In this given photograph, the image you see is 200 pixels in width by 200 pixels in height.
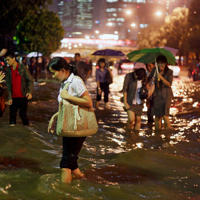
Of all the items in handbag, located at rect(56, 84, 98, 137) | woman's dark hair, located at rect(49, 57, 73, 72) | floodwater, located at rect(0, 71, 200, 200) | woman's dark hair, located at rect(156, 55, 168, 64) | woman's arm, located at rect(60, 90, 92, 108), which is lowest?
floodwater, located at rect(0, 71, 200, 200)

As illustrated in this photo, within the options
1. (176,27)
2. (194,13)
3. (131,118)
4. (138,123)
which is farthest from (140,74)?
(176,27)

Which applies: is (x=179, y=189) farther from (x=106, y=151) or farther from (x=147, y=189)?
→ (x=106, y=151)

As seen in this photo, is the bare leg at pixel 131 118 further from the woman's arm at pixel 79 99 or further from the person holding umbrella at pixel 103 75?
the person holding umbrella at pixel 103 75

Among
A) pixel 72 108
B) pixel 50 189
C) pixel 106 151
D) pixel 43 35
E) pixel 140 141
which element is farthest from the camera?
pixel 43 35

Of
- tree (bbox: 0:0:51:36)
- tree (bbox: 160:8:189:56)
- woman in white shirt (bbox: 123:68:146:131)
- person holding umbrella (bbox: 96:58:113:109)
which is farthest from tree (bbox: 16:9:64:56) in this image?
woman in white shirt (bbox: 123:68:146:131)

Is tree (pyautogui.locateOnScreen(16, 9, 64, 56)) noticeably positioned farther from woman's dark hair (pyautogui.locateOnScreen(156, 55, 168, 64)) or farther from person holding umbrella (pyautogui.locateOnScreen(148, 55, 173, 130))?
woman's dark hair (pyautogui.locateOnScreen(156, 55, 168, 64))

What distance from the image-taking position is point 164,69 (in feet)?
30.8

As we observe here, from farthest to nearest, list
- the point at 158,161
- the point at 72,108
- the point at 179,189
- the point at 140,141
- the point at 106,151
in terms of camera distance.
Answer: the point at 140,141 → the point at 106,151 → the point at 158,161 → the point at 179,189 → the point at 72,108

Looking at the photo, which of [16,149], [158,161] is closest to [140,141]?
[158,161]

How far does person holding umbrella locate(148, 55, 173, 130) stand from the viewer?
9.22 m

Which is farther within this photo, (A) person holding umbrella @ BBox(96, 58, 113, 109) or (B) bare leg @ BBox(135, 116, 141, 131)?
(A) person holding umbrella @ BBox(96, 58, 113, 109)

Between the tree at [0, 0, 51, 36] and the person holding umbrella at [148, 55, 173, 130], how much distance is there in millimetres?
27503

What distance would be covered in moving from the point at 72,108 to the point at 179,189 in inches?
75.3

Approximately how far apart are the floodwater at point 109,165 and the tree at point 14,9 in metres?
25.6
